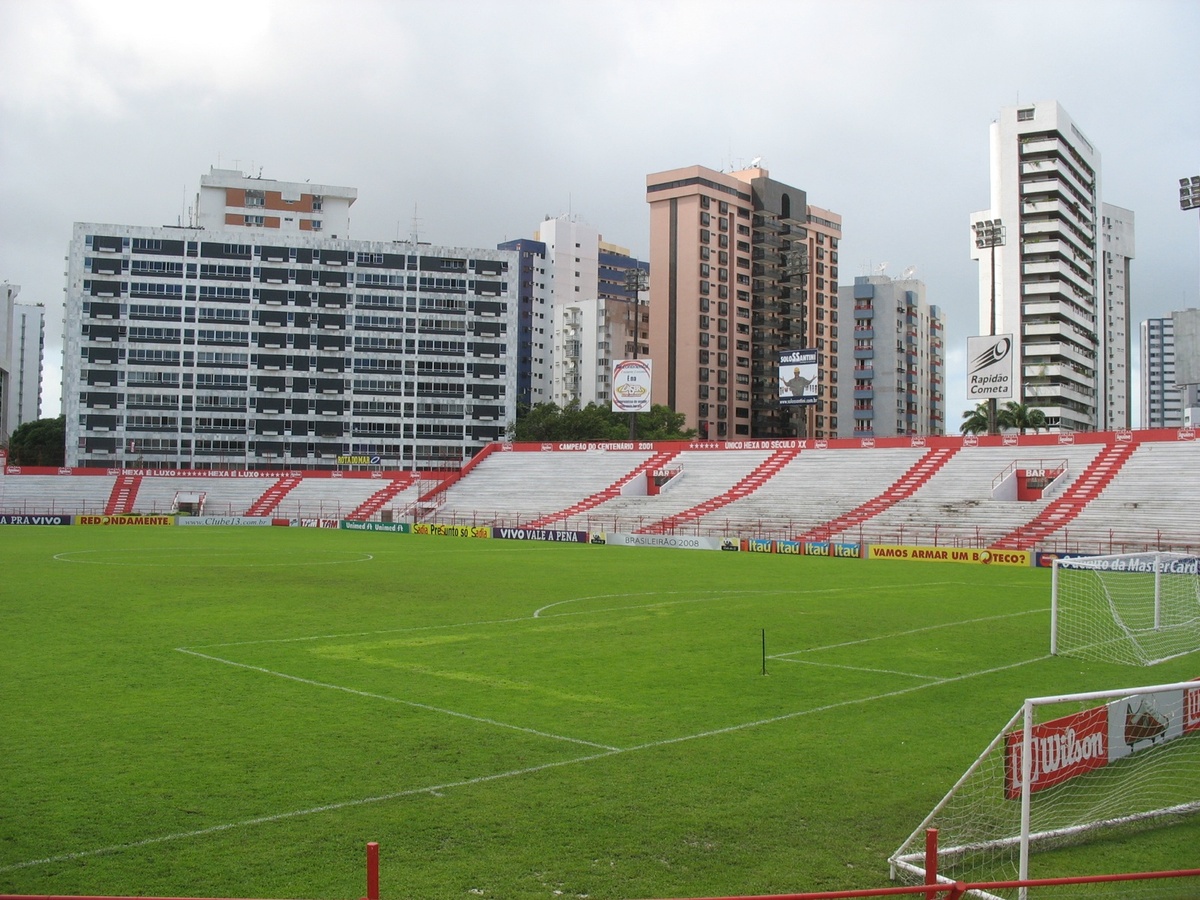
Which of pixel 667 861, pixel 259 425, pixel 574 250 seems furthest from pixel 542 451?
pixel 574 250

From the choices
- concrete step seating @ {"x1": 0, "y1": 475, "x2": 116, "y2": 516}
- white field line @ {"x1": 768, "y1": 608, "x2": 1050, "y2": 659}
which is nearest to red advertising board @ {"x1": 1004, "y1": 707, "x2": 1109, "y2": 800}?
white field line @ {"x1": 768, "y1": 608, "x2": 1050, "y2": 659}

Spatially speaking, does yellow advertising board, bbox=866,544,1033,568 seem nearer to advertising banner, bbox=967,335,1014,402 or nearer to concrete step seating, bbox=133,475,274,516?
advertising banner, bbox=967,335,1014,402

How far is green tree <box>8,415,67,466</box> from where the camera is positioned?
439 ft

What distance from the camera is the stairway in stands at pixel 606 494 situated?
70.8 metres

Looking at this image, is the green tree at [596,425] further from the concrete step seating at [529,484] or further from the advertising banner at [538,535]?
the advertising banner at [538,535]

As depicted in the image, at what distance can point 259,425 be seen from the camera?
4867 inches

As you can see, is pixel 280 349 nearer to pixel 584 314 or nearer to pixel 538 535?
pixel 584 314

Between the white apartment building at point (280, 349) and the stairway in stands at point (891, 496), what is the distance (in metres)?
70.1

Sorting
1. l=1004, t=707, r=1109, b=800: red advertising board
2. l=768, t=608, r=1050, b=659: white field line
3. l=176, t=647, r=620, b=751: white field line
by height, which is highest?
l=1004, t=707, r=1109, b=800: red advertising board

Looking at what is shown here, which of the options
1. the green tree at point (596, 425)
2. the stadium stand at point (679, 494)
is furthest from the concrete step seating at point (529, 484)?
the green tree at point (596, 425)

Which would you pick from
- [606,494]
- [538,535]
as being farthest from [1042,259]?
[538,535]

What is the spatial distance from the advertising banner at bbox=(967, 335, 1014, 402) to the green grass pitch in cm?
3669

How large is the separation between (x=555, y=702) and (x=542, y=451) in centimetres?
7072

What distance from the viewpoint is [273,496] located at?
86188 millimetres
